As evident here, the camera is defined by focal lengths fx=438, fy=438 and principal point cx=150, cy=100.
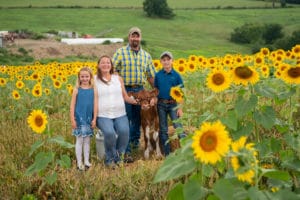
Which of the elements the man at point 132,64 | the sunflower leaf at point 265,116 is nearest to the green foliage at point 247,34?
the man at point 132,64

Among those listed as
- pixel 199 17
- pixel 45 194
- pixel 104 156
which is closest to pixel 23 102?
pixel 104 156

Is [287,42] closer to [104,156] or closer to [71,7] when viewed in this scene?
[104,156]

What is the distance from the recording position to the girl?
18.6 ft

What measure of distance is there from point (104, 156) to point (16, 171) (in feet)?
4.80

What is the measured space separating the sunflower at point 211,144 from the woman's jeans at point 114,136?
362 cm

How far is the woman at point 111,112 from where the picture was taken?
5.82 metres

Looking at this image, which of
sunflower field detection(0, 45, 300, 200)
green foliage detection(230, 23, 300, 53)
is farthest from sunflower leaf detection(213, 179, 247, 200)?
green foliage detection(230, 23, 300, 53)

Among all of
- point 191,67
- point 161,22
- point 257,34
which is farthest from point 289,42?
point 161,22

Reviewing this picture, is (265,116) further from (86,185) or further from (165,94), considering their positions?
(165,94)

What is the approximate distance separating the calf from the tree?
54869mm

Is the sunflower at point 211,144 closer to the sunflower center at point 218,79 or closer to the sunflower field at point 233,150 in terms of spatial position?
the sunflower field at point 233,150

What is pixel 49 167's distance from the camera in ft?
17.1

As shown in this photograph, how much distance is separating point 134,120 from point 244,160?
4.63m

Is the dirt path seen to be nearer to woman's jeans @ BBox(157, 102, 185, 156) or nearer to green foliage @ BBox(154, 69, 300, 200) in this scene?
woman's jeans @ BBox(157, 102, 185, 156)
